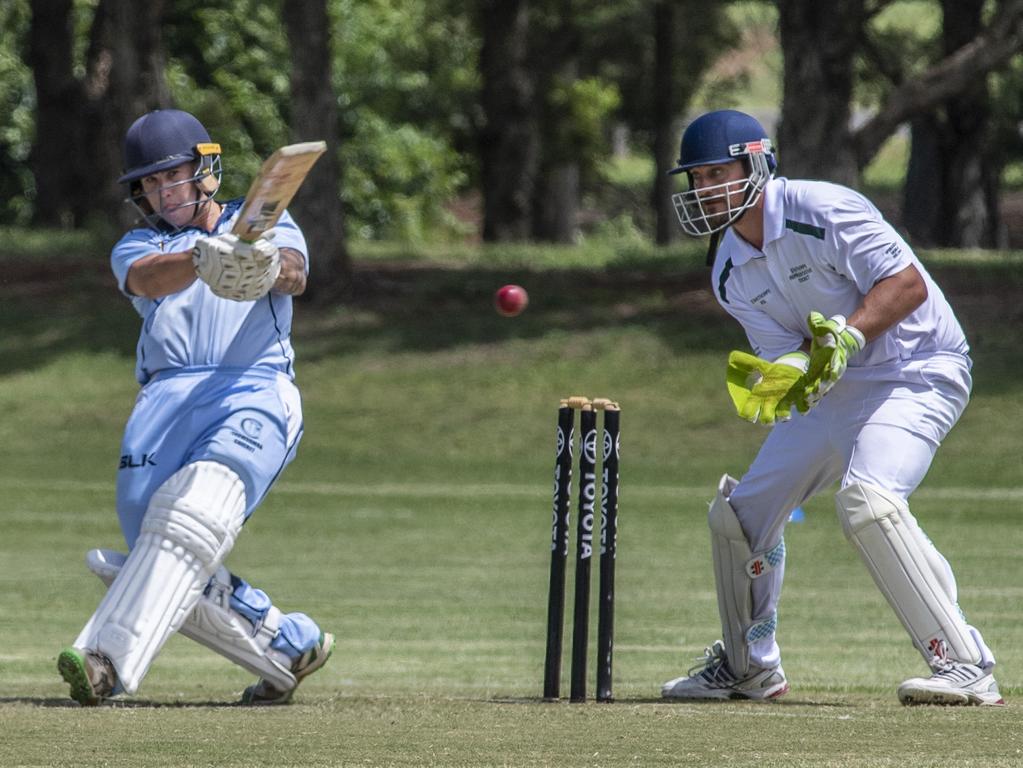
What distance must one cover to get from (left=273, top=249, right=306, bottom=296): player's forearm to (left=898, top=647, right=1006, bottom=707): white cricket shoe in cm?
204

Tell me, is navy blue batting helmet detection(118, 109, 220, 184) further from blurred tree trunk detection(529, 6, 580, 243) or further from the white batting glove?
blurred tree trunk detection(529, 6, 580, 243)

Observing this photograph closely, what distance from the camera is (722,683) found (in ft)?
20.9

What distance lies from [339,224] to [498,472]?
5.49m

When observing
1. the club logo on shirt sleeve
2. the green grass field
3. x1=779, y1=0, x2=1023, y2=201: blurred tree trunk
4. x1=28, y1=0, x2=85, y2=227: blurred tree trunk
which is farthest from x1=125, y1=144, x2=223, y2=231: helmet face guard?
x1=28, y1=0, x2=85, y2=227: blurred tree trunk

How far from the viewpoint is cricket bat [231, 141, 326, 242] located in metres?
5.41

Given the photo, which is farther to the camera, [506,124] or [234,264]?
[506,124]

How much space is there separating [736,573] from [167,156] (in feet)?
6.88

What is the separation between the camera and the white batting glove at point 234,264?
545cm

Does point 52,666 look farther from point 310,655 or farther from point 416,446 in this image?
point 416,446

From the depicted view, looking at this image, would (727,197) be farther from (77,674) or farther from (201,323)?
(77,674)

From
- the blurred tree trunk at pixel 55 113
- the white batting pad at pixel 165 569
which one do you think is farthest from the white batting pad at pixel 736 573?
the blurred tree trunk at pixel 55 113

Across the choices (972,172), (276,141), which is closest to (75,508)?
(972,172)

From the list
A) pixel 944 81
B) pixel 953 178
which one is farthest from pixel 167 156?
pixel 953 178

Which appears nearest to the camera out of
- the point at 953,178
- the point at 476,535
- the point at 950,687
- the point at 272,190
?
the point at 272,190
